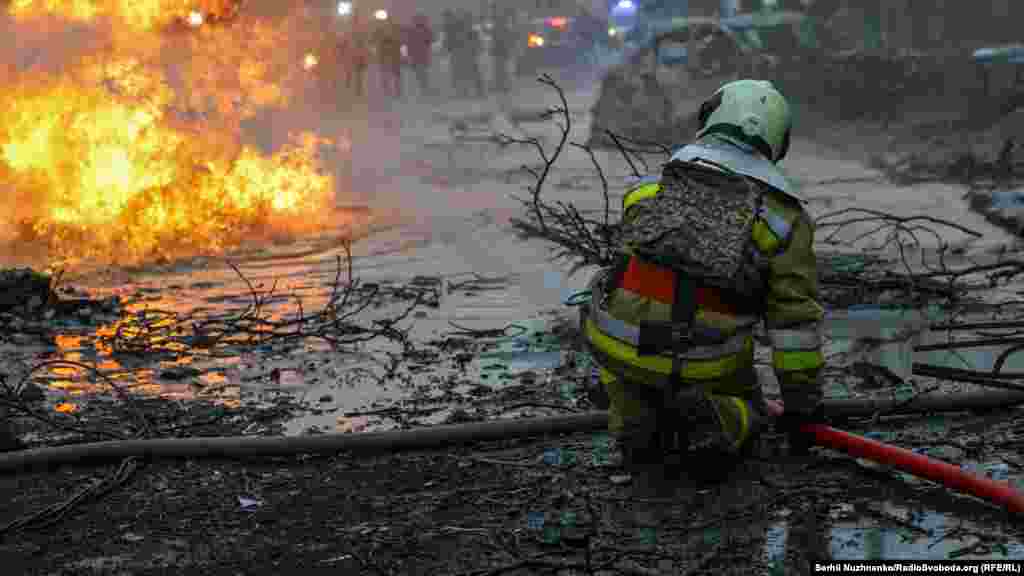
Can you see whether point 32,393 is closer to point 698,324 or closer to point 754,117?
point 698,324

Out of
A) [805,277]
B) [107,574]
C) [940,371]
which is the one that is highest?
[805,277]

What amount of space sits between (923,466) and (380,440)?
6.71 feet

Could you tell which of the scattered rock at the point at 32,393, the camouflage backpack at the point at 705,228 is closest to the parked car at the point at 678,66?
the scattered rock at the point at 32,393

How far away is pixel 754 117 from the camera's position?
4.26m

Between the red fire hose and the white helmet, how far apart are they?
1002mm

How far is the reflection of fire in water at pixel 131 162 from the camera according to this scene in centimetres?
1056

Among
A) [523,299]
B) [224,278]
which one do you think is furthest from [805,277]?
[224,278]

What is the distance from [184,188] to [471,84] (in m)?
21.1

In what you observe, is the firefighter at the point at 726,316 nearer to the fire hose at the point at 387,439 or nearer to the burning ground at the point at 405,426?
the burning ground at the point at 405,426

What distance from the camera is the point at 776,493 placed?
4.21 meters

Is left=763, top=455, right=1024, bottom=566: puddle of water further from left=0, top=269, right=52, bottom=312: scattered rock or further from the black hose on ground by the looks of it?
left=0, top=269, right=52, bottom=312: scattered rock

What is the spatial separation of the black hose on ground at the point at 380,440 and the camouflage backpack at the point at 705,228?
0.96 metres

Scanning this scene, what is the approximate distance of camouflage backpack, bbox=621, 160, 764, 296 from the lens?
4.02m

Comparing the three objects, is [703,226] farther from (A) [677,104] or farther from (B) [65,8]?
(A) [677,104]
